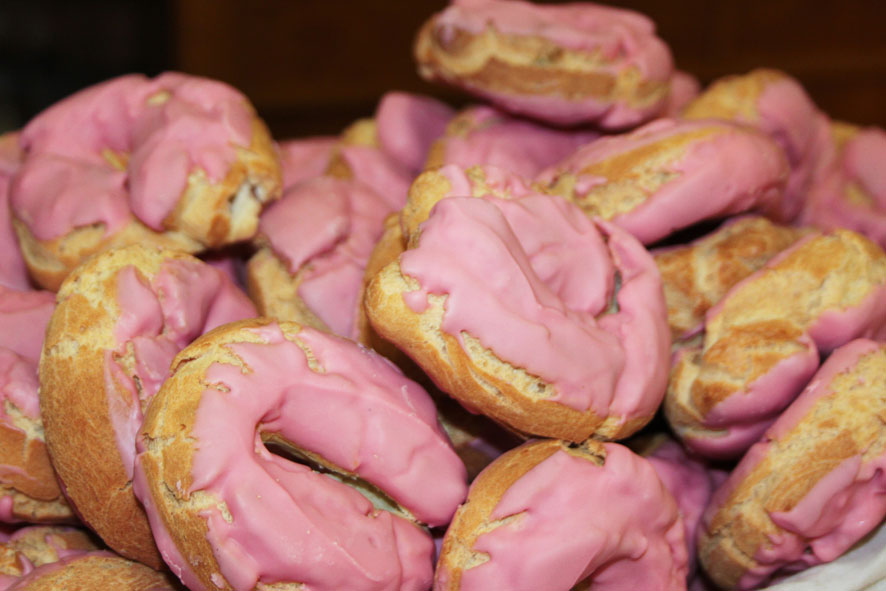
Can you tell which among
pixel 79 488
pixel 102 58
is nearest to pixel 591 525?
pixel 79 488

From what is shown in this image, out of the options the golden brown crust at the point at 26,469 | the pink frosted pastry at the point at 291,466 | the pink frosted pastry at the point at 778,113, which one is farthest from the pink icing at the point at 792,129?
the golden brown crust at the point at 26,469

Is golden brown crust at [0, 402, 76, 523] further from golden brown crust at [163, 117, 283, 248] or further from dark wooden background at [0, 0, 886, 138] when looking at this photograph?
dark wooden background at [0, 0, 886, 138]

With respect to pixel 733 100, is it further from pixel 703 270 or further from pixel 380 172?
pixel 380 172

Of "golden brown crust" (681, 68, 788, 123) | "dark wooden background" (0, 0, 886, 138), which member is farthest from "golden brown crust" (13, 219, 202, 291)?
"dark wooden background" (0, 0, 886, 138)

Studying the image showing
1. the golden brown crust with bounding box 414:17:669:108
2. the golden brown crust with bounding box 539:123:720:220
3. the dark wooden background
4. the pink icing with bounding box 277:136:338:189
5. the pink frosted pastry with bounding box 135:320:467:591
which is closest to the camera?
the pink frosted pastry with bounding box 135:320:467:591

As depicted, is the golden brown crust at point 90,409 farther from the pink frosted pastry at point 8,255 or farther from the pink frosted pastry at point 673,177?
the pink frosted pastry at point 673,177
